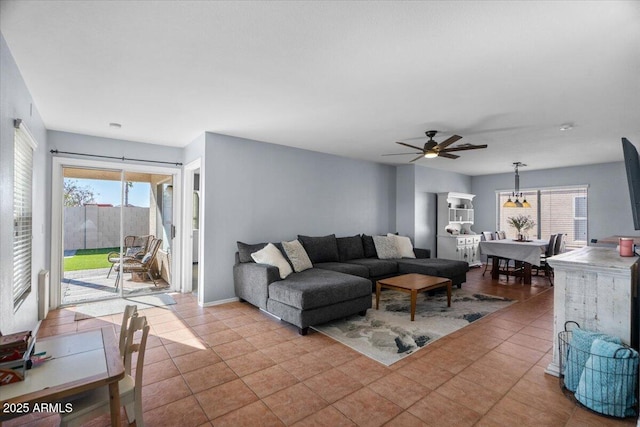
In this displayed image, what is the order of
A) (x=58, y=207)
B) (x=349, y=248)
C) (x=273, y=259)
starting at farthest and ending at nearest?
(x=349, y=248)
(x=58, y=207)
(x=273, y=259)

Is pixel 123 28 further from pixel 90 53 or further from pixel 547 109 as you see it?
pixel 547 109

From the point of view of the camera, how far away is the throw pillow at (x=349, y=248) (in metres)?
5.74

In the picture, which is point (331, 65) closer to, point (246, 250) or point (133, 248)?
point (246, 250)

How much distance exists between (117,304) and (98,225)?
4.19 ft

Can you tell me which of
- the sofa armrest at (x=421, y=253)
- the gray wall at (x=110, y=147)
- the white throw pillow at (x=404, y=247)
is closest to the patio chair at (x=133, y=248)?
the gray wall at (x=110, y=147)

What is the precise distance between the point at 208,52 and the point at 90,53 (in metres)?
0.90

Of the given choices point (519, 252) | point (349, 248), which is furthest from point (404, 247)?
point (519, 252)

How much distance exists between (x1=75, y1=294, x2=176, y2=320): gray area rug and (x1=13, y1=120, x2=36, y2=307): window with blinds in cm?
106

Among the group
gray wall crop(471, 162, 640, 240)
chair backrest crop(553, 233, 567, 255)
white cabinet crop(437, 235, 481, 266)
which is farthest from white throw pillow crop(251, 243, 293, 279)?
gray wall crop(471, 162, 640, 240)

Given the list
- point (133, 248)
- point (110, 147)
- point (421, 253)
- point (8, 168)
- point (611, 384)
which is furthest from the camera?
point (421, 253)

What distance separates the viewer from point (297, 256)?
181 inches

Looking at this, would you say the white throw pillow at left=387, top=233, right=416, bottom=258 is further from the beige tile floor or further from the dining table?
the beige tile floor

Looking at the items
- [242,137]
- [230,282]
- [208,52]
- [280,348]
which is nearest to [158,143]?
[242,137]

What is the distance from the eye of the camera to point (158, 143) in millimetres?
5117
